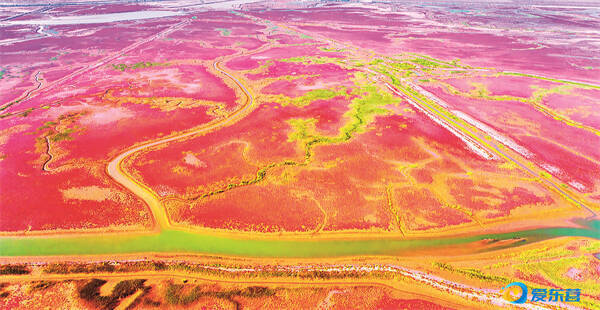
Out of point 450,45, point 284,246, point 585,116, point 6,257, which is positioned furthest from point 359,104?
point 450,45

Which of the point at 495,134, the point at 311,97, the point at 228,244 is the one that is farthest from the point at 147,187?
the point at 495,134

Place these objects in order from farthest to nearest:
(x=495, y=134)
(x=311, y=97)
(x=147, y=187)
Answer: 1. (x=311, y=97)
2. (x=495, y=134)
3. (x=147, y=187)

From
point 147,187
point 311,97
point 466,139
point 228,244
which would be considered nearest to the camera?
point 228,244

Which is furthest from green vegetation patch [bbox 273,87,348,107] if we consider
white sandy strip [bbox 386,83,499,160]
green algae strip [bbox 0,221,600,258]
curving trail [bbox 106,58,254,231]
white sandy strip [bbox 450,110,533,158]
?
green algae strip [bbox 0,221,600,258]

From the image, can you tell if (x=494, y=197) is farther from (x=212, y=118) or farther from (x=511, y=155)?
(x=212, y=118)

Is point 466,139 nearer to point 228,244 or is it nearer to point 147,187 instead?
point 228,244

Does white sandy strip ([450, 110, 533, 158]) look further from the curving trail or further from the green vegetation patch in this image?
the curving trail

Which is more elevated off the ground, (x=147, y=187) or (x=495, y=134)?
(x=495, y=134)

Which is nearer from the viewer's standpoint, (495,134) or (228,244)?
(228,244)
